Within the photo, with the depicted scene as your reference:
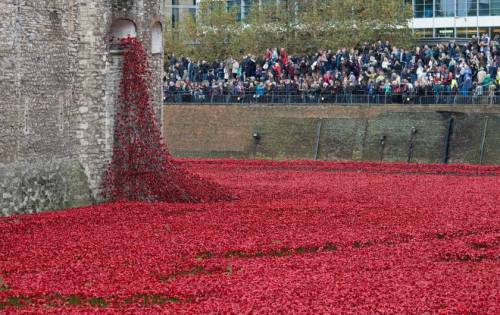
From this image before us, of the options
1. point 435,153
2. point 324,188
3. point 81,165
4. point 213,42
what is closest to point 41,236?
point 81,165

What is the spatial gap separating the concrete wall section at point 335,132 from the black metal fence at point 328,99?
31 centimetres

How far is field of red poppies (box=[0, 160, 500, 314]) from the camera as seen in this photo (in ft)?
50.2

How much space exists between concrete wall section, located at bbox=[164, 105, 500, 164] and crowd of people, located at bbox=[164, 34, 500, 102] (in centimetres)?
70

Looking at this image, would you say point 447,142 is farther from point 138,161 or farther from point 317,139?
point 138,161

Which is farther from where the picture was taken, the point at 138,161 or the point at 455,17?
the point at 455,17

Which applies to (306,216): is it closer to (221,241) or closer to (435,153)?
(221,241)

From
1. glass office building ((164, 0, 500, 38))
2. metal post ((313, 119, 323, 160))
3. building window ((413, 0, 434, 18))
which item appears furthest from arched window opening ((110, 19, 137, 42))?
building window ((413, 0, 434, 18))

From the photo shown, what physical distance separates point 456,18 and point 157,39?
4145 cm

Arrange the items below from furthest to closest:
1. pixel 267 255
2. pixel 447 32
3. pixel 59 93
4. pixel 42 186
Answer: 1. pixel 447 32
2. pixel 59 93
3. pixel 42 186
4. pixel 267 255

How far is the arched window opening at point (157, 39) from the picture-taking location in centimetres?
3119

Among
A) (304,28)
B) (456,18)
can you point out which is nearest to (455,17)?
(456,18)

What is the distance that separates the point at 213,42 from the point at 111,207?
37.3 metres

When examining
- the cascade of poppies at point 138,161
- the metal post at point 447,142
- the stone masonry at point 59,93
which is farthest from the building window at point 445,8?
the cascade of poppies at point 138,161

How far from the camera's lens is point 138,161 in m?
29.1
